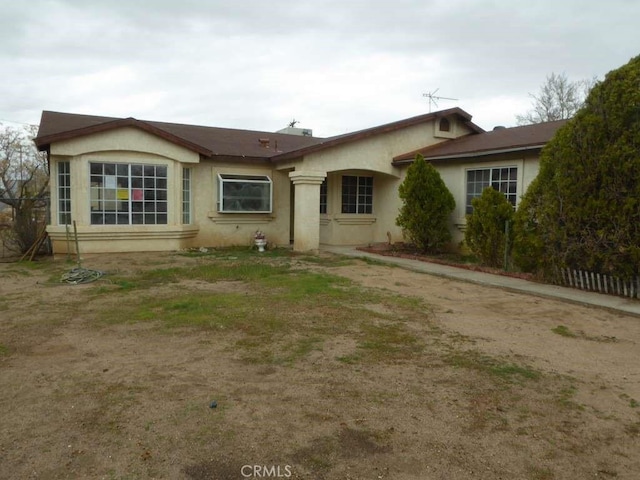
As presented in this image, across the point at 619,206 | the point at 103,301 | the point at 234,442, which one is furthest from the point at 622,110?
the point at 103,301

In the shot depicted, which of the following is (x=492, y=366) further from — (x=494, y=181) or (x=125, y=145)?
(x=125, y=145)

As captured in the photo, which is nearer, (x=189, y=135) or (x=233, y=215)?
(x=233, y=215)

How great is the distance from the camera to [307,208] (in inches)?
581

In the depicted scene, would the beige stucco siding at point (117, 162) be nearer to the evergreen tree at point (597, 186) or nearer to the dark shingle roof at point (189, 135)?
the dark shingle roof at point (189, 135)

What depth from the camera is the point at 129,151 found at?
13578 mm

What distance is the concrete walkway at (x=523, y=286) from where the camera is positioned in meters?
8.03

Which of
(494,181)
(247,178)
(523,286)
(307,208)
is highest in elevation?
(247,178)

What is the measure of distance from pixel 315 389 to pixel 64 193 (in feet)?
37.5

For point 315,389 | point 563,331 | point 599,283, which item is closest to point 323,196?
point 599,283

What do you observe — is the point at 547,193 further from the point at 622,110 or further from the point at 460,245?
the point at 460,245

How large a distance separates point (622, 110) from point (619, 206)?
1.56 meters

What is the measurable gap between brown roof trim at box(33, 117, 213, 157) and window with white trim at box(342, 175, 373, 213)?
184 inches

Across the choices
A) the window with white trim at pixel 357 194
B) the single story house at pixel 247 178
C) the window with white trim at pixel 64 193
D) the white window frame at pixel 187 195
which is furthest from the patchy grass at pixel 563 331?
the window with white trim at pixel 64 193

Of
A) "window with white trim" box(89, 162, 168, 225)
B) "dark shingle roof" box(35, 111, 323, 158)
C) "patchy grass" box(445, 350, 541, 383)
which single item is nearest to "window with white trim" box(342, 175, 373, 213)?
"dark shingle roof" box(35, 111, 323, 158)
